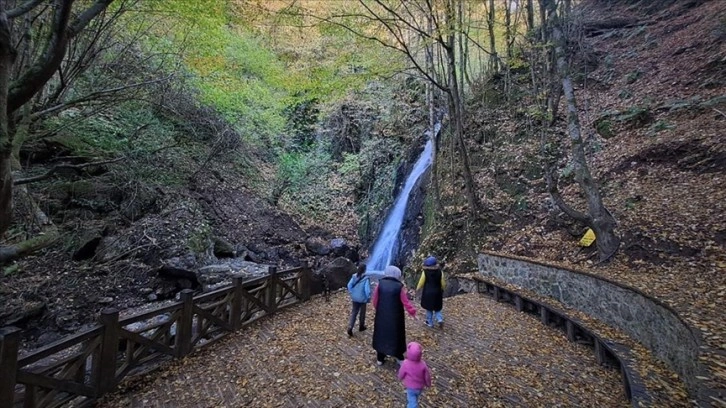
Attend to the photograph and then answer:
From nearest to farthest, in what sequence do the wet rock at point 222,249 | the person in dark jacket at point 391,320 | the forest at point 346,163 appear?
the person in dark jacket at point 391,320 → the forest at point 346,163 → the wet rock at point 222,249

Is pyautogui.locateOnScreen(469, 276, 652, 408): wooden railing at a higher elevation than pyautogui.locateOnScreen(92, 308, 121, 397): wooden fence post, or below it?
below

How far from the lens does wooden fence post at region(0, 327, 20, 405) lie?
3.41 metres

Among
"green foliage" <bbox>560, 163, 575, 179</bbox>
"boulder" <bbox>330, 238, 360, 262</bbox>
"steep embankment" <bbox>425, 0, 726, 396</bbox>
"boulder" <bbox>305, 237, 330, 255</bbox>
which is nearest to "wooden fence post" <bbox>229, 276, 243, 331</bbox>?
"steep embankment" <bbox>425, 0, 726, 396</bbox>

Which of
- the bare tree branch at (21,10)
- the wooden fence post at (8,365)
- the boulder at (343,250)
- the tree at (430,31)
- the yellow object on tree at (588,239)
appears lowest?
the boulder at (343,250)

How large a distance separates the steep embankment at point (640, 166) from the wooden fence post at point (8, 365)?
692cm

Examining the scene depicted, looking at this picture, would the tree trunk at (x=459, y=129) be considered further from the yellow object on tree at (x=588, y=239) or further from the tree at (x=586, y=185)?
the yellow object on tree at (x=588, y=239)

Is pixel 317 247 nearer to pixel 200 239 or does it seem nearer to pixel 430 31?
pixel 200 239

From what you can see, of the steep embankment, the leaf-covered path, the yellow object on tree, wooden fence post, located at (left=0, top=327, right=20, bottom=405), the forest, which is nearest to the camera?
wooden fence post, located at (left=0, top=327, right=20, bottom=405)

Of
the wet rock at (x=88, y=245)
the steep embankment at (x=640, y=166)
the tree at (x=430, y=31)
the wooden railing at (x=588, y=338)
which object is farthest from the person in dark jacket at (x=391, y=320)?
the wet rock at (x=88, y=245)

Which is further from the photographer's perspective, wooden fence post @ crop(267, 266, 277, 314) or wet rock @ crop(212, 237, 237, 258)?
wet rock @ crop(212, 237, 237, 258)

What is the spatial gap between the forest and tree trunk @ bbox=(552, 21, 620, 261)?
0.15ft

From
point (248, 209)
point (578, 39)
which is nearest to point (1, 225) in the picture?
point (248, 209)

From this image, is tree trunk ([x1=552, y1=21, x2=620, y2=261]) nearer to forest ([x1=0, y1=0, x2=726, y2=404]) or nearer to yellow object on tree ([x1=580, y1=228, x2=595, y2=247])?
forest ([x1=0, y1=0, x2=726, y2=404])

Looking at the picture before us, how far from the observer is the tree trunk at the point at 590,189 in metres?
7.92
